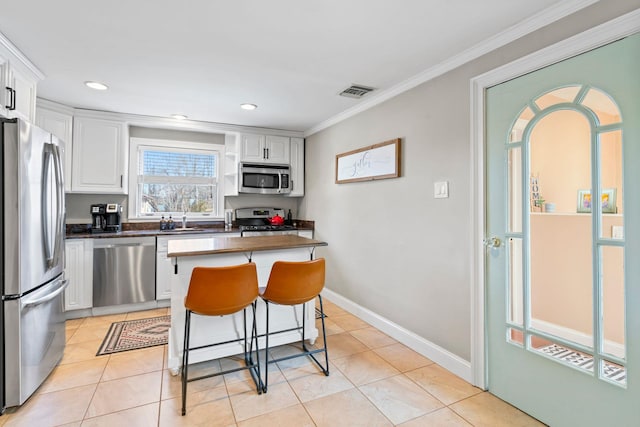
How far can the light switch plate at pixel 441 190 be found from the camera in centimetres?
245

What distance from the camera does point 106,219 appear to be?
3.85 metres

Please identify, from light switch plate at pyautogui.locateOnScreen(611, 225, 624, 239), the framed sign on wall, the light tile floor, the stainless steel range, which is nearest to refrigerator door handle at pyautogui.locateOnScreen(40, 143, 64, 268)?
the light tile floor

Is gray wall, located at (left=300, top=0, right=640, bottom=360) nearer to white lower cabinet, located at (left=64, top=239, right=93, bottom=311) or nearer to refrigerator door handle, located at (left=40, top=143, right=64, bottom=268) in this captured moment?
refrigerator door handle, located at (left=40, top=143, right=64, bottom=268)

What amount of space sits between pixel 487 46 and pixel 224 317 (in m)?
2.74

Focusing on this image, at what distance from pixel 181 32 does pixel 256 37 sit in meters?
0.48

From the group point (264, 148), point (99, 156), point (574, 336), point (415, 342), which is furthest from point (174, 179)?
point (574, 336)

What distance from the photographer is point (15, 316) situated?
194cm

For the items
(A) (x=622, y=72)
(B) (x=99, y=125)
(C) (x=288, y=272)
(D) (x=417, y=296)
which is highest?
(B) (x=99, y=125)

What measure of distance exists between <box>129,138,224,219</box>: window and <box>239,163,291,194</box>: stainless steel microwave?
50cm

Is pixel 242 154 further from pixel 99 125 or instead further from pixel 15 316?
pixel 15 316

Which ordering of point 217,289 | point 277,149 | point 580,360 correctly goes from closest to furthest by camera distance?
1. point 580,360
2. point 217,289
3. point 277,149

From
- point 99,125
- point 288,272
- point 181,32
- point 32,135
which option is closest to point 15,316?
point 32,135

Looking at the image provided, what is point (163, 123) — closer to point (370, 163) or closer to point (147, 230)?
point (147, 230)

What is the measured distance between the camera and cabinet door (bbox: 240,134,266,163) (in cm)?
455
